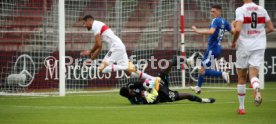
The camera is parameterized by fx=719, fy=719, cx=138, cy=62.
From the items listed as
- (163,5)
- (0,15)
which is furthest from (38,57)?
(163,5)

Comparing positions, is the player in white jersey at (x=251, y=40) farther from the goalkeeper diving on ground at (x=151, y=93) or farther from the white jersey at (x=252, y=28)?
the goalkeeper diving on ground at (x=151, y=93)

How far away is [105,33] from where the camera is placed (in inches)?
691

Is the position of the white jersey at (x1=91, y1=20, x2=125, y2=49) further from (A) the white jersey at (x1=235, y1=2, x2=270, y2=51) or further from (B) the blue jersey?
(A) the white jersey at (x1=235, y1=2, x2=270, y2=51)

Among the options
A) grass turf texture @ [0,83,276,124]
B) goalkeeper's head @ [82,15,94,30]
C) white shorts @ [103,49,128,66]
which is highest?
goalkeeper's head @ [82,15,94,30]

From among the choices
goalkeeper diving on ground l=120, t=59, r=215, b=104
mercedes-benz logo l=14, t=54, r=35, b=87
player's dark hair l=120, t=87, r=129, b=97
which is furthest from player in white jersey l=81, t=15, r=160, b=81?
mercedes-benz logo l=14, t=54, r=35, b=87

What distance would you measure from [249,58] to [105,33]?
17.5ft

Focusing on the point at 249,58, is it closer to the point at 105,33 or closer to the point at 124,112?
the point at 124,112

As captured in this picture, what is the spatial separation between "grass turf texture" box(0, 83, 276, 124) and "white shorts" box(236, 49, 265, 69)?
2.96ft

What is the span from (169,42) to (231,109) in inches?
414

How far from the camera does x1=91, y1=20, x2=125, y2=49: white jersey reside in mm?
17062

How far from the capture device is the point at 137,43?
24250 millimetres

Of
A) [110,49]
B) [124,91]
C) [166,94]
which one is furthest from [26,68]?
[166,94]

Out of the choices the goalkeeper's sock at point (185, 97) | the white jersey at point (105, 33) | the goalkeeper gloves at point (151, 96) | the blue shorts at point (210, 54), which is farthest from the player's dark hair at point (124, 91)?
the blue shorts at point (210, 54)

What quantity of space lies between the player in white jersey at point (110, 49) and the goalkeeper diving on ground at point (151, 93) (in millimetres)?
1027
